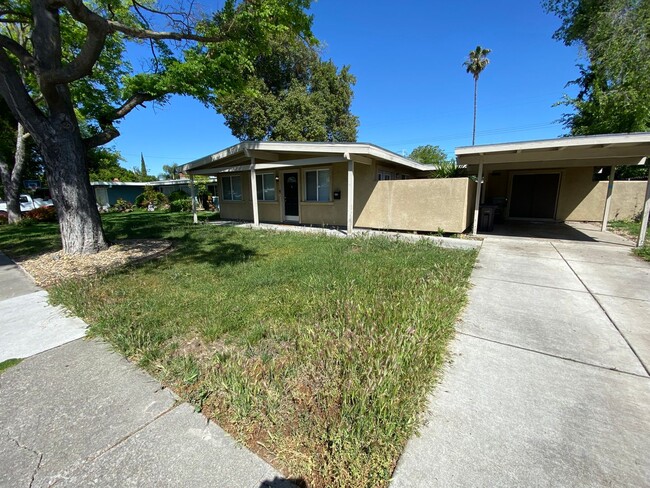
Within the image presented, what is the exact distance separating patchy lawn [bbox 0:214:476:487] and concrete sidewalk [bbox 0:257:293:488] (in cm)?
12

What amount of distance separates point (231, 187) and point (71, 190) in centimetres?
813

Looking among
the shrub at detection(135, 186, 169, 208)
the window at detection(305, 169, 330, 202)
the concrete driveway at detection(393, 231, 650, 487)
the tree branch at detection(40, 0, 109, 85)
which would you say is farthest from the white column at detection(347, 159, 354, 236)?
the shrub at detection(135, 186, 169, 208)

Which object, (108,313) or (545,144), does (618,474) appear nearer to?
(108,313)

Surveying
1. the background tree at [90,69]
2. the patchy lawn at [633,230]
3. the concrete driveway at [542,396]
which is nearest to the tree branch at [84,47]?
the background tree at [90,69]

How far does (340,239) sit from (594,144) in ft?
21.2

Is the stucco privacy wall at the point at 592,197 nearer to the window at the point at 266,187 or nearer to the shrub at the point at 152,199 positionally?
the window at the point at 266,187

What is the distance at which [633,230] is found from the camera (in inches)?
368

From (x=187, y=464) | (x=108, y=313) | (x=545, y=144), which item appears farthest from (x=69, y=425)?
(x=545, y=144)

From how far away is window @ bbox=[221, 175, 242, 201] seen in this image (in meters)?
13.7

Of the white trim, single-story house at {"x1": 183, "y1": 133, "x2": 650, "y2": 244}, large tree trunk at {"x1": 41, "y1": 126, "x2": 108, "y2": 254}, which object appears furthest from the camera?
single-story house at {"x1": 183, "y1": 133, "x2": 650, "y2": 244}

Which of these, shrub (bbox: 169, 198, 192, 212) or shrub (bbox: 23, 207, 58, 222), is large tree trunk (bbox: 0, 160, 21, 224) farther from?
shrub (bbox: 169, 198, 192, 212)

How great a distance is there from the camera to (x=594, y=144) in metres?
6.65

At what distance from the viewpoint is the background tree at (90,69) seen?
5.46 meters

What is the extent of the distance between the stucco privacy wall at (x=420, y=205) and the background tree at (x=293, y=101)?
11.3 m
